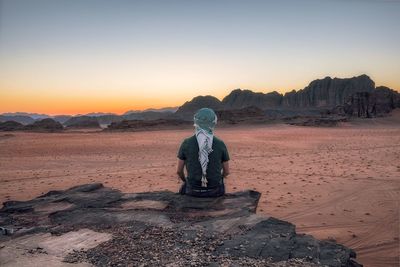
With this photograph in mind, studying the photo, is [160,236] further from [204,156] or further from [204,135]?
[204,135]

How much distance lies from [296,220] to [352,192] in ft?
11.2

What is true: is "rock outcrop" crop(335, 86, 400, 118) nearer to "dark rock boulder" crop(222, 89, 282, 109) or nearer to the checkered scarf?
"dark rock boulder" crop(222, 89, 282, 109)

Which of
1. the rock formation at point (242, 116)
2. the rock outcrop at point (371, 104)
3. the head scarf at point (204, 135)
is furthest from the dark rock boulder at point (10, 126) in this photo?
the rock outcrop at point (371, 104)

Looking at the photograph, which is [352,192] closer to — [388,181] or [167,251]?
[388,181]

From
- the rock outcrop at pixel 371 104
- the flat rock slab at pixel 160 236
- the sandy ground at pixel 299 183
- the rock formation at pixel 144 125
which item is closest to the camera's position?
the flat rock slab at pixel 160 236

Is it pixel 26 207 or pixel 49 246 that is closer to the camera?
pixel 49 246

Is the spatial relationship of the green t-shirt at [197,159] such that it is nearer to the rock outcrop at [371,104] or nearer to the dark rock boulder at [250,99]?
the rock outcrop at [371,104]

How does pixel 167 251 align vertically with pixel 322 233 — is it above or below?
above

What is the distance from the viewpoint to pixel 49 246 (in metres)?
4.66

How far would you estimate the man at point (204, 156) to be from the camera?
248 inches

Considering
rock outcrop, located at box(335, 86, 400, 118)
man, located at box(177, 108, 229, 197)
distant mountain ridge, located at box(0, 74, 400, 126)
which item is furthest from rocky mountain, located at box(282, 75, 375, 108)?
man, located at box(177, 108, 229, 197)

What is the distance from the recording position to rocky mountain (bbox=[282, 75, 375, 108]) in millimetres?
151375

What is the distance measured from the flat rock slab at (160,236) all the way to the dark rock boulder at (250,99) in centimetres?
16180

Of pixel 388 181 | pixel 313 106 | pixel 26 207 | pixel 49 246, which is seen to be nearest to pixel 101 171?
pixel 26 207
